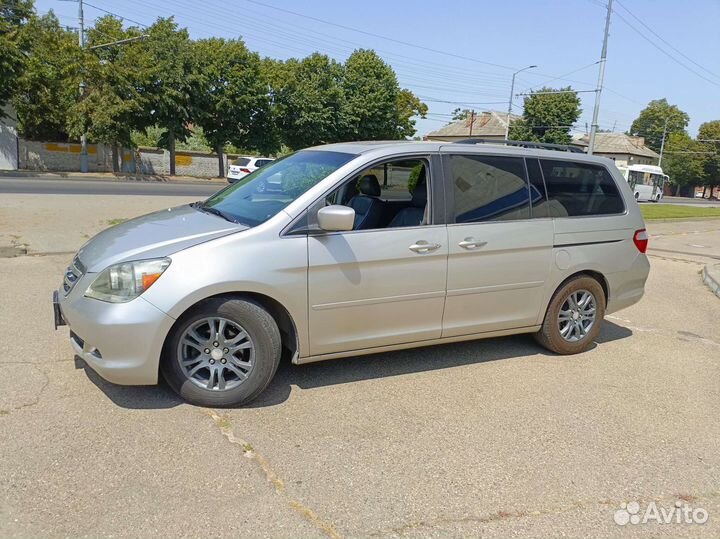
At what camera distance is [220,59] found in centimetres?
3750

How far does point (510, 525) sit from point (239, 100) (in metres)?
38.4

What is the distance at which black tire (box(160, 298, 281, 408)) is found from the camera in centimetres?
359

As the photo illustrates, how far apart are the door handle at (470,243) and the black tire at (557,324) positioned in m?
1.09

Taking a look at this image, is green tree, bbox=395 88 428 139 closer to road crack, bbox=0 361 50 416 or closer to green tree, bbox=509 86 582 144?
green tree, bbox=509 86 582 144

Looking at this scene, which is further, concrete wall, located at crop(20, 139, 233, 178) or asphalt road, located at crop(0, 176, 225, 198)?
concrete wall, located at crop(20, 139, 233, 178)

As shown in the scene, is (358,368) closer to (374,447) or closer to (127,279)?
(374,447)

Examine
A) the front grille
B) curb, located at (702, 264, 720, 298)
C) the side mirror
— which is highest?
the side mirror

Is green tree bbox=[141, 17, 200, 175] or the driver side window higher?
green tree bbox=[141, 17, 200, 175]

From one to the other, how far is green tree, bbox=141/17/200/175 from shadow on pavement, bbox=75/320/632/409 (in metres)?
32.0

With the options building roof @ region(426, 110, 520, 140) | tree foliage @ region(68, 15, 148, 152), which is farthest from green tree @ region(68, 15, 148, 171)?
building roof @ region(426, 110, 520, 140)

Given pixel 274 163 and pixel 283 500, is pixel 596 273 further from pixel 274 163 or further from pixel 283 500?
pixel 283 500

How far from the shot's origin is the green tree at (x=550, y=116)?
52.7 meters

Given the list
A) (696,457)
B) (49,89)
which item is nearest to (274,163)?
(696,457)

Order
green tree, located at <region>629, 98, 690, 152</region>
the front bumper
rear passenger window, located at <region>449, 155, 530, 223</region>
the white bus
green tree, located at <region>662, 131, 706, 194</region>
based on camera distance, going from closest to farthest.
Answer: the front bumper < rear passenger window, located at <region>449, 155, 530, 223</region> < the white bus < green tree, located at <region>662, 131, 706, 194</region> < green tree, located at <region>629, 98, 690, 152</region>
